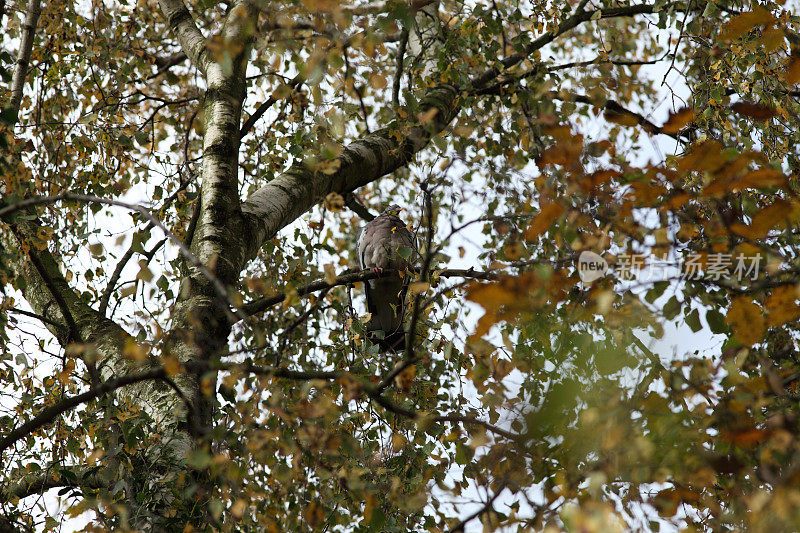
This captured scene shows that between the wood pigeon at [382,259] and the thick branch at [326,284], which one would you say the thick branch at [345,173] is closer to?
the thick branch at [326,284]

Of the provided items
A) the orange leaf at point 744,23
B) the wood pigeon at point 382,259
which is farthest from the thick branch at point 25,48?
the orange leaf at point 744,23

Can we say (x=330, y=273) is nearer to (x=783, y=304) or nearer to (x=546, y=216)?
(x=546, y=216)

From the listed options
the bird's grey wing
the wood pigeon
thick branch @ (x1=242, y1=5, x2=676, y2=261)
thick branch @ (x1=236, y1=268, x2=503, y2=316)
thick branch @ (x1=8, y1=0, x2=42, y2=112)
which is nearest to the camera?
thick branch @ (x1=236, y1=268, x2=503, y2=316)

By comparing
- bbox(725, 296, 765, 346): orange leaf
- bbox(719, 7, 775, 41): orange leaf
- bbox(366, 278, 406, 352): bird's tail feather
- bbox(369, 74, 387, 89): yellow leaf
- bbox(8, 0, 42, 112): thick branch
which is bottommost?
bbox(725, 296, 765, 346): orange leaf

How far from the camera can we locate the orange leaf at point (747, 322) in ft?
5.84

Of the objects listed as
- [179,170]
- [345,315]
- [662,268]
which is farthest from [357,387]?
[179,170]

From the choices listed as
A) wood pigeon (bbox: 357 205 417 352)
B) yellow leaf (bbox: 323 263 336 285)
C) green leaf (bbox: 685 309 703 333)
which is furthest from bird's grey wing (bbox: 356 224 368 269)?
green leaf (bbox: 685 309 703 333)

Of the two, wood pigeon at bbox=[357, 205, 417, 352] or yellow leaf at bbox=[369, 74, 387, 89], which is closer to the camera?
yellow leaf at bbox=[369, 74, 387, 89]

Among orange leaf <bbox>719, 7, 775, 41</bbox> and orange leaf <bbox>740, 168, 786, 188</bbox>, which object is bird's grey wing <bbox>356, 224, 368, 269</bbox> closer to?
orange leaf <bbox>719, 7, 775, 41</bbox>

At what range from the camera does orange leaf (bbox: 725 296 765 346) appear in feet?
5.84

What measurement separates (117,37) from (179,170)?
1175 mm

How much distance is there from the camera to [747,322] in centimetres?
180

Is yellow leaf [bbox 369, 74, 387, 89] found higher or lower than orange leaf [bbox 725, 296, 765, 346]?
higher

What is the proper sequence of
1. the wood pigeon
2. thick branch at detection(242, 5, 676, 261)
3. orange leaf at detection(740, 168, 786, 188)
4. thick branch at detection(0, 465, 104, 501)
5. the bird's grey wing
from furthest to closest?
the bird's grey wing < the wood pigeon < thick branch at detection(242, 5, 676, 261) < thick branch at detection(0, 465, 104, 501) < orange leaf at detection(740, 168, 786, 188)
